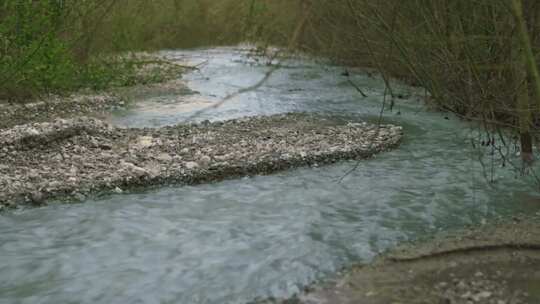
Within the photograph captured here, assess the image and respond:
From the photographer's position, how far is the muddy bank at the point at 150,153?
25.8 feet

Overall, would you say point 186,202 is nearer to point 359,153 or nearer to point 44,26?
point 359,153

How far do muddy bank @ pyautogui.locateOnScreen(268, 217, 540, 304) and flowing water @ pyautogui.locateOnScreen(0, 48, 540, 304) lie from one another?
10.9 inches

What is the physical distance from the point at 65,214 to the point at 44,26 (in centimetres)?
463

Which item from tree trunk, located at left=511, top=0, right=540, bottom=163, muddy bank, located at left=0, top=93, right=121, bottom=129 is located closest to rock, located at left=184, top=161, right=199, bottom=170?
tree trunk, located at left=511, top=0, right=540, bottom=163

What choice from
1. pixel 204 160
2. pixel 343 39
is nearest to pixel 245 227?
pixel 204 160

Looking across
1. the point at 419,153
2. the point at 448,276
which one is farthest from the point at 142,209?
the point at 419,153

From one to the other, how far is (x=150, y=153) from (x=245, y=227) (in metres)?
3.22

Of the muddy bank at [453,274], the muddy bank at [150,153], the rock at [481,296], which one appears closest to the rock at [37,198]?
the muddy bank at [150,153]

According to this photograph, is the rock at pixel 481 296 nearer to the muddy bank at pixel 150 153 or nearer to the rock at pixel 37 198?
the muddy bank at pixel 150 153

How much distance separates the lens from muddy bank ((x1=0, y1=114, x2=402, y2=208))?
25.8 feet

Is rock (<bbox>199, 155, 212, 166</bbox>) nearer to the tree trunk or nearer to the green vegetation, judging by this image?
the green vegetation

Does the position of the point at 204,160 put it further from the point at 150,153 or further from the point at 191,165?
the point at 150,153

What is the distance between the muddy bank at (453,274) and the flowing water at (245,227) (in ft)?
0.91

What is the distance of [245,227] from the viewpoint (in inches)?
262
